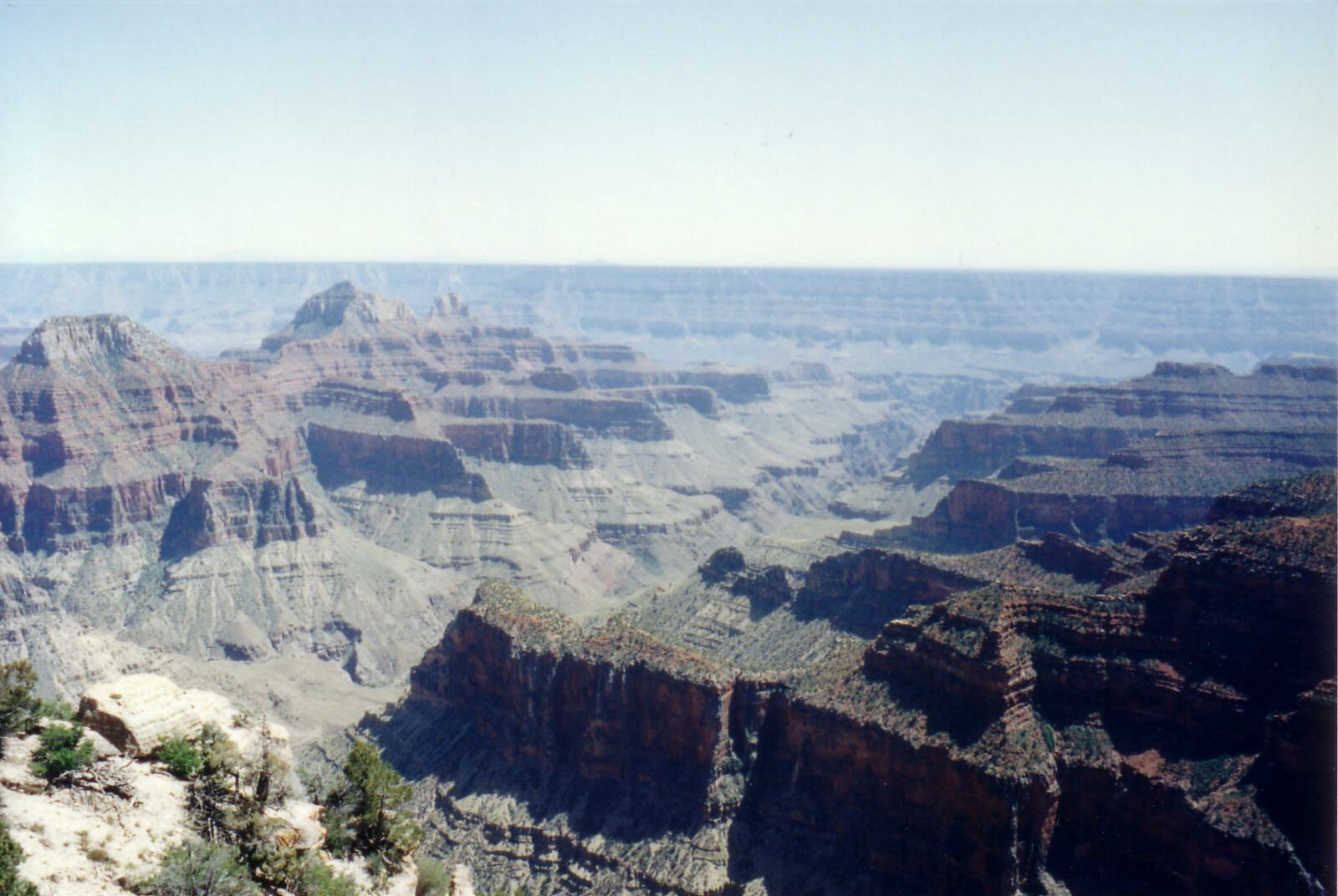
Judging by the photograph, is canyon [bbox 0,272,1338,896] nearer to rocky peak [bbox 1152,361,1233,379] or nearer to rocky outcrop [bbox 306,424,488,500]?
rocky outcrop [bbox 306,424,488,500]

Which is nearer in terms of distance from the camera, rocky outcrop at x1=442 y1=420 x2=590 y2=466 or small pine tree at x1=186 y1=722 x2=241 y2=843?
small pine tree at x1=186 y1=722 x2=241 y2=843

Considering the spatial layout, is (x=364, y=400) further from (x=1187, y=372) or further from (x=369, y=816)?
(x=369, y=816)

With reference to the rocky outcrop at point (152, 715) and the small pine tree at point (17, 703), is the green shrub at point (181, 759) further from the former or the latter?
the small pine tree at point (17, 703)

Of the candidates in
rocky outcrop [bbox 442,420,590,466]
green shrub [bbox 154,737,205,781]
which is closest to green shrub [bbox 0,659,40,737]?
green shrub [bbox 154,737,205,781]

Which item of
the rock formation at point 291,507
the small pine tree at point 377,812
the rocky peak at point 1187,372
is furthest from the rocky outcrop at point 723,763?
the rocky peak at point 1187,372

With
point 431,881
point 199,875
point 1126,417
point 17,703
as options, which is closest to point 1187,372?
point 1126,417
